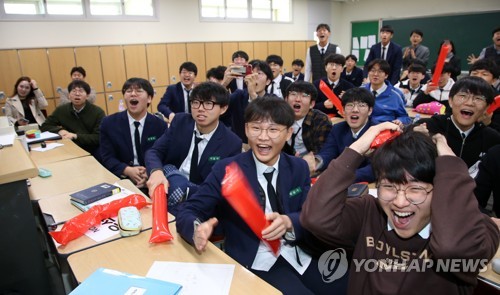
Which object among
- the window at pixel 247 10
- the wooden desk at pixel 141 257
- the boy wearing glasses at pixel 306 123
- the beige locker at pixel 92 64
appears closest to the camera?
the wooden desk at pixel 141 257

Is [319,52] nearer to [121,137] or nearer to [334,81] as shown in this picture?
[334,81]

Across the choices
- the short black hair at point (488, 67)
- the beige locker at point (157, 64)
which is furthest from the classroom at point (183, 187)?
the beige locker at point (157, 64)

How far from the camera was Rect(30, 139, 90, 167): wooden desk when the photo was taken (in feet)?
9.83

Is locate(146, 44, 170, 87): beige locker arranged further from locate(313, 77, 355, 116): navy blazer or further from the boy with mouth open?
the boy with mouth open

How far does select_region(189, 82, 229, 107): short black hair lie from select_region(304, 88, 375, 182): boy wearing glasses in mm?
833

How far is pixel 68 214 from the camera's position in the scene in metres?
1.93

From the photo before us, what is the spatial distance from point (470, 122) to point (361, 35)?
8.85m

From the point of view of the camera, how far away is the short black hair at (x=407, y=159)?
1188 mm

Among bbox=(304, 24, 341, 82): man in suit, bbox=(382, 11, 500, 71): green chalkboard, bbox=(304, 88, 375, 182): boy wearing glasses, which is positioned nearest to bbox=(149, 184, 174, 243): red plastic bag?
bbox=(304, 88, 375, 182): boy wearing glasses

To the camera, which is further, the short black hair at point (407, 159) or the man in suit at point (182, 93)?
the man in suit at point (182, 93)

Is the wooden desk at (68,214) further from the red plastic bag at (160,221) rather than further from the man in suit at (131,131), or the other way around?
the man in suit at (131,131)

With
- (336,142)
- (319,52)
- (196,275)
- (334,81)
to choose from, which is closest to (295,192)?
(196,275)

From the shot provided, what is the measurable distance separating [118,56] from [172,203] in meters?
5.84

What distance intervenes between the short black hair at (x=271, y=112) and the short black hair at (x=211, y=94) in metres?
0.75
